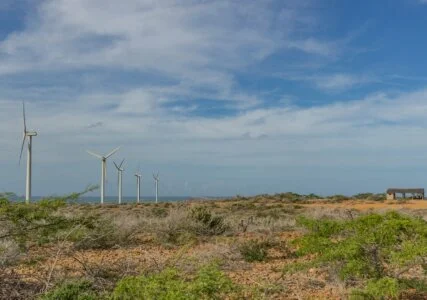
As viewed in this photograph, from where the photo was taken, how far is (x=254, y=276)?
1047cm

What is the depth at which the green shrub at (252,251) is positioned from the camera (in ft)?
41.3

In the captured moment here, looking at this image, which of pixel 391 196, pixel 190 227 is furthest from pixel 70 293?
pixel 391 196

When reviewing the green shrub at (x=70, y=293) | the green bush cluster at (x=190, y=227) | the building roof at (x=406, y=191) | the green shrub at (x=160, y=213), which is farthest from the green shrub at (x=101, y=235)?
the building roof at (x=406, y=191)

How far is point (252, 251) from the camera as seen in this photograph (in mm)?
12781

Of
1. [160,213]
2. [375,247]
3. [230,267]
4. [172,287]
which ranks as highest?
[160,213]

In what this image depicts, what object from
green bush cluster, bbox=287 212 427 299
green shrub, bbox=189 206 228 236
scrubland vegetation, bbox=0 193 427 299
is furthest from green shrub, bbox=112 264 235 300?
green shrub, bbox=189 206 228 236

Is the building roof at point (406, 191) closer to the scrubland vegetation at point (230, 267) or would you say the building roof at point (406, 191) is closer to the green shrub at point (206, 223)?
the green shrub at point (206, 223)

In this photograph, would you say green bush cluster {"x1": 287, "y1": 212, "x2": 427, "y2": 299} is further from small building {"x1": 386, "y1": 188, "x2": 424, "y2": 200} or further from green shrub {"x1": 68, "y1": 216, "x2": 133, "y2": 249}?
small building {"x1": 386, "y1": 188, "x2": 424, "y2": 200}

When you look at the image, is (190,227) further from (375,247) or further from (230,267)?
(375,247)

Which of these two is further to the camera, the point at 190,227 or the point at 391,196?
the point at 391,196

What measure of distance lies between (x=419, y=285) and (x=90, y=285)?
15.6 feet

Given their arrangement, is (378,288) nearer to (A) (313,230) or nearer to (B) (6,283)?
(A) (313,230)

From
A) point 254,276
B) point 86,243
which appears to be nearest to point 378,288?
point 254,276

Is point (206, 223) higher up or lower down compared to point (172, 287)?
higher up
